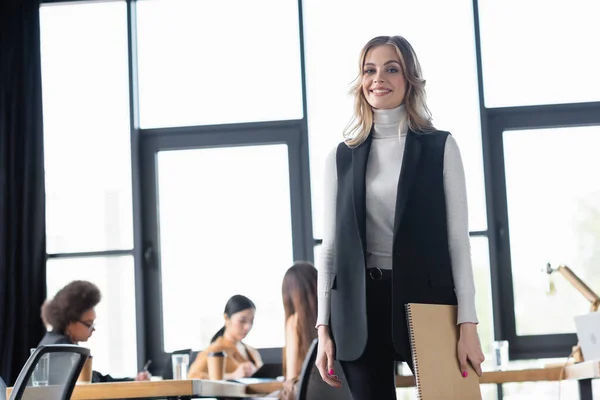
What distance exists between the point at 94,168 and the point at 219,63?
1.00 m

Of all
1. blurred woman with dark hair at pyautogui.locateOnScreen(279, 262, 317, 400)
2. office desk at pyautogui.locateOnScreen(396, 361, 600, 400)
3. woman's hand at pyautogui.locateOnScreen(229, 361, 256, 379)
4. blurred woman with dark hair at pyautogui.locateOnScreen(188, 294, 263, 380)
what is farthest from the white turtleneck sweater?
blurred woman with dark hair at pyautogui.locateOnScreen(188, 294, 263, 380)

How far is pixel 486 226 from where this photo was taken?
218 inches

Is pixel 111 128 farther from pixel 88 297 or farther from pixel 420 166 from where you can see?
pixel 420 166

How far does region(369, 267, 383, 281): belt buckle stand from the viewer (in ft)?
6.18

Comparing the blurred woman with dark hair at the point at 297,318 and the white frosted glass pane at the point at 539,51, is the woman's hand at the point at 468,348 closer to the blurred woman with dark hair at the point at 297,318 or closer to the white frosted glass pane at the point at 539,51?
the blurred woman with dark hair at the point at 297,318

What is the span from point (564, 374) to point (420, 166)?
8.81 feet

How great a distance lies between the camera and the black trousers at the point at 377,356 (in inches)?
72.4

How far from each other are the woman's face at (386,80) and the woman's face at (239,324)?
3222mm

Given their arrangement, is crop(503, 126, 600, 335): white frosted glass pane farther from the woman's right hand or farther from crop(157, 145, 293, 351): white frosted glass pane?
the woman's right hand

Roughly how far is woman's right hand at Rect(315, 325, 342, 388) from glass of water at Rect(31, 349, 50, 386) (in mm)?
1166

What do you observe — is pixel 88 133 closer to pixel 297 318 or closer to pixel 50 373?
pixel 297 318

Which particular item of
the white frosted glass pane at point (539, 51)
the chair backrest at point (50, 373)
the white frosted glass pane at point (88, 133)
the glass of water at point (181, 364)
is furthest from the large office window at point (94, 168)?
the chair backrest at point (50, 373)

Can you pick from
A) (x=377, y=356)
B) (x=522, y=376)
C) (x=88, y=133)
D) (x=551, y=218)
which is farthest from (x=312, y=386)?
(x=88, y=133)

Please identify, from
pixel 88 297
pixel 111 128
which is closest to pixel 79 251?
pixel 111 128
